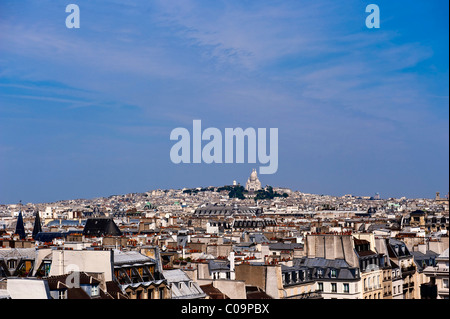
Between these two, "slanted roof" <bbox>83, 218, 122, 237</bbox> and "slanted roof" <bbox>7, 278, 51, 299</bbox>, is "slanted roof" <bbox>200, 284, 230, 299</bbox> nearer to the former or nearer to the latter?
"slanted roof" <bbox>7, 278, 51, 299</bbox>

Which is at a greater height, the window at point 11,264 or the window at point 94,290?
the window at point 11,264

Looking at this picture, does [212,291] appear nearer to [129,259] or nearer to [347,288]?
[129,259]

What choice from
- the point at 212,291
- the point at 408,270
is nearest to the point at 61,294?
the point at 212,291

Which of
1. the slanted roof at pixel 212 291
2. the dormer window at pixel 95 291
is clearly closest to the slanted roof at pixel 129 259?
the slanted roof at pixel 212 291

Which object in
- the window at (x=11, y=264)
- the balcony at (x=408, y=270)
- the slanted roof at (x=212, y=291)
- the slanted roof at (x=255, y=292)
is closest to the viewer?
the slanted roof at (x=212, y=291)

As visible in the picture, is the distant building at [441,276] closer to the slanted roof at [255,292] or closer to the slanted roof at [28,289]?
the slanted roof at [255,292]

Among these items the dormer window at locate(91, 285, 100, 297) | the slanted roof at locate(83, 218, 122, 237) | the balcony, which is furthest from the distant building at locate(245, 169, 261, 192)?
the dormer window at locate(91, 285, 100, 297)

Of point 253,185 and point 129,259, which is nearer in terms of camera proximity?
point 129,259

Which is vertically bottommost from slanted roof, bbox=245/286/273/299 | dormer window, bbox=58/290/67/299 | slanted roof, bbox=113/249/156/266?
slanted roof, bbox=245/286/273/299
